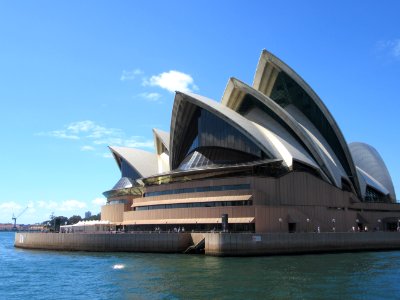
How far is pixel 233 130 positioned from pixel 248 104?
768 centimetres

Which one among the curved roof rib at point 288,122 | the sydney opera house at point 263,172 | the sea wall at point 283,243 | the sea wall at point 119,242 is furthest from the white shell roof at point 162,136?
the sea wall at point 283,243

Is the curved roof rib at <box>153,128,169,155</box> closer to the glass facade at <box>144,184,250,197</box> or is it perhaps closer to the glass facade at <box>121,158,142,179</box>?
the glass facade at <box>121,158,142,179</box>

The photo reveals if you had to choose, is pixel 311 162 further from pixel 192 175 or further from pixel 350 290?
pixel 350 290

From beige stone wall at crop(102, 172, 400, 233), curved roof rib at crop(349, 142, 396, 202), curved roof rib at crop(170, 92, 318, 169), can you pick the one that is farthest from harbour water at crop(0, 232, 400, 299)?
curved roof rib at crop(349, 142, 396, 202)

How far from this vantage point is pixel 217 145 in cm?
5978

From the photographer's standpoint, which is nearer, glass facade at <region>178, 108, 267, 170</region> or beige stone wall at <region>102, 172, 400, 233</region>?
beige stone wall at <region>102, 172, 400, 233</region>

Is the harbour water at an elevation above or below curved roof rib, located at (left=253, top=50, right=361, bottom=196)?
below

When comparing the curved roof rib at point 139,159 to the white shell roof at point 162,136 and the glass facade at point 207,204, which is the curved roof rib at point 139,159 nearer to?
the white shell roof at point 162,136

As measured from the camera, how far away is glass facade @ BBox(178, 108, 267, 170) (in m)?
57.5

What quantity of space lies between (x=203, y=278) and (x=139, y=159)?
51.9m

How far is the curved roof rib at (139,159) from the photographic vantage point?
253ft

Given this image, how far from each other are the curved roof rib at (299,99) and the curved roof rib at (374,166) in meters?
10.2

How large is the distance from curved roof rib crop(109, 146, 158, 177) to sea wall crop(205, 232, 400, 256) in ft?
111

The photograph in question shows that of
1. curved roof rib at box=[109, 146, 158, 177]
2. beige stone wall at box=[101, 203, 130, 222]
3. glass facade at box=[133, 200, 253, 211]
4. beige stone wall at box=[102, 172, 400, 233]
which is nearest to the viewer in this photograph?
beige stone wall at box=[102, 172, 400, 233]
